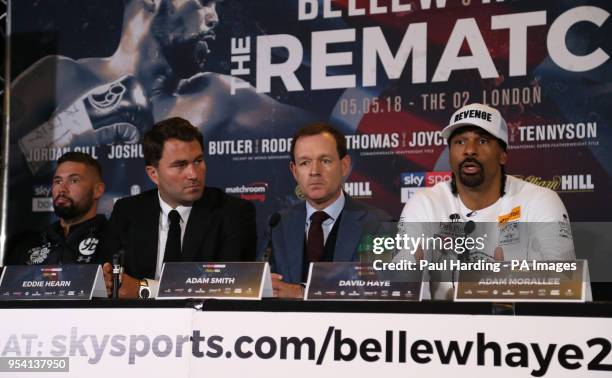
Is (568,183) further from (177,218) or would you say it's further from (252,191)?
(177,218)

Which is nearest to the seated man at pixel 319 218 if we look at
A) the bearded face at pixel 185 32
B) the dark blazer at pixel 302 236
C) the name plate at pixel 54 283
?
the dark blazer at pixel 302 236

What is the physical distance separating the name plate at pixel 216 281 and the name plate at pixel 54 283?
0.74 ft

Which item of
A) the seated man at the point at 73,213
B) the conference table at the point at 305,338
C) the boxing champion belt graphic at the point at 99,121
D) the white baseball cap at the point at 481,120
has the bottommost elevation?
the conference table at the point at 305,338

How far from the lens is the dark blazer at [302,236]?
3527 mm

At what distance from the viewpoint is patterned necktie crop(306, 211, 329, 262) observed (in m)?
3.61

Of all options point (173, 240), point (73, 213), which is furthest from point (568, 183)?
point (73, 213)

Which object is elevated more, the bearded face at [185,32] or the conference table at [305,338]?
the bearded face at [185,32]

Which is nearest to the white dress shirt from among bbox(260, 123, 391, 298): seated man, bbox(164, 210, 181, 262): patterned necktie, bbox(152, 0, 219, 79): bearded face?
bbox(260, 123, 391, 298): seated man

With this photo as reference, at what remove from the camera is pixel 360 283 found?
2.51m

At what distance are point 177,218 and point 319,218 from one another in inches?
24.2

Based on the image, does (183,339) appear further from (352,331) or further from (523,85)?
(523,85)

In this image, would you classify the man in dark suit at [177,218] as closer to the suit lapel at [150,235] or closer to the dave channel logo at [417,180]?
the suit lapel at [150,235]

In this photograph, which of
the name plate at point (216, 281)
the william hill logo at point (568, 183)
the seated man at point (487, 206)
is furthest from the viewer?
the william hill logo at point (568, 183)

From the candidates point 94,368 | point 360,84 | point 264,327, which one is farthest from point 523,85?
point 94,368
